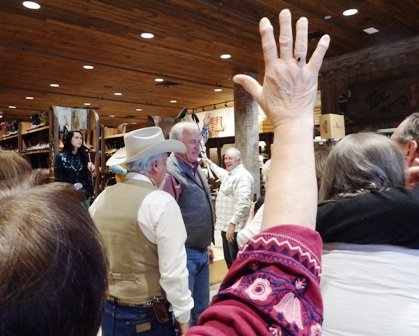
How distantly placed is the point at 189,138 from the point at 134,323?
1.48m

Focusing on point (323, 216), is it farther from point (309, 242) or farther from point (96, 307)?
point (96, 307)

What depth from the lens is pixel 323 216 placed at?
1.12 m

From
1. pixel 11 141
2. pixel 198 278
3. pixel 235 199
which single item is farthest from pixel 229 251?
pixel 11 141

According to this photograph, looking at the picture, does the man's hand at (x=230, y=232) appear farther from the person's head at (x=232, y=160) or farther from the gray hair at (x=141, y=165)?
the gray hair at (x=141, y=165)

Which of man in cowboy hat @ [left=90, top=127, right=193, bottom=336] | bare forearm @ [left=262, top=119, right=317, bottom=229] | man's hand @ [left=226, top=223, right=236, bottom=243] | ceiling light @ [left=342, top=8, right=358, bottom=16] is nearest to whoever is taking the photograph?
bare forearm @ [left=262, top=119, right=317, bottom=229]

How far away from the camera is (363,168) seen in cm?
120

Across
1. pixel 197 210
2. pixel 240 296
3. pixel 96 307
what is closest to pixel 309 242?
pixel 240 296

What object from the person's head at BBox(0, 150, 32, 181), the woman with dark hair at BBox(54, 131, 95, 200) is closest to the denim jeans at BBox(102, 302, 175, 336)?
the person's head at BBox(0, 150, 32, 181)

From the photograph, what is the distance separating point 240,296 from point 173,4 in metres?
4.28

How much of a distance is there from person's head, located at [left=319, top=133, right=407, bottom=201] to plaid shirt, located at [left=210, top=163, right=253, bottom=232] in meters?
2.76

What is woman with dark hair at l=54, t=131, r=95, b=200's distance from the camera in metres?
5.08

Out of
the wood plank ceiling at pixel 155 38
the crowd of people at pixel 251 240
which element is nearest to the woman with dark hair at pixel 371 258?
the crowd of people at pixel 251 240

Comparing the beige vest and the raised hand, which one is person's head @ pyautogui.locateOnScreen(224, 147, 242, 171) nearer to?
the beige vest

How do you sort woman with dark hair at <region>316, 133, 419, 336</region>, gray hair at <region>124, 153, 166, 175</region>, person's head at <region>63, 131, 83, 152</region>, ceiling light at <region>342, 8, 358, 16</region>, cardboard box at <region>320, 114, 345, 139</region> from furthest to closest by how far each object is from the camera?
1. cardboard box at <region>320, 114, 345, 139</region>
2. person's head at <region>63, 131, 83, 152</region>
3. ceiling light at <region>342, 8, 358, 16</region>
4. gray hair at <region>124, 153, 166, 175</region>
5. woman with dark hair at <region>316, 133, 419, 336</region>
